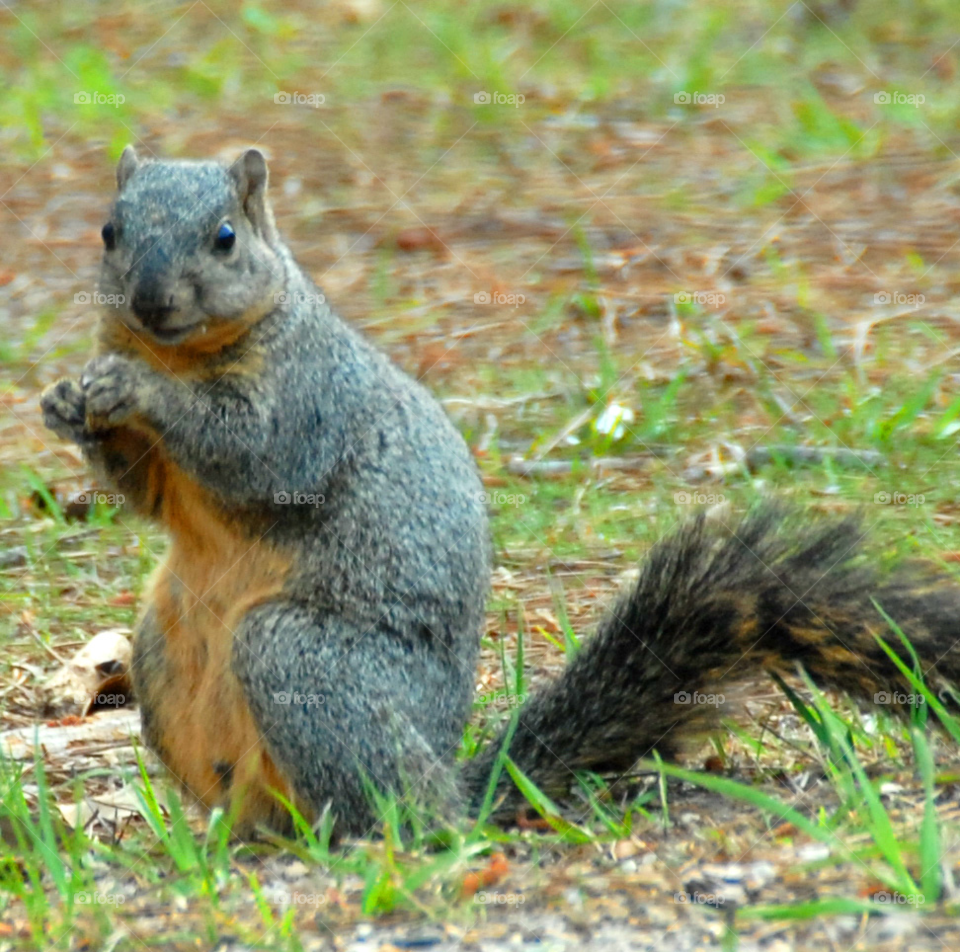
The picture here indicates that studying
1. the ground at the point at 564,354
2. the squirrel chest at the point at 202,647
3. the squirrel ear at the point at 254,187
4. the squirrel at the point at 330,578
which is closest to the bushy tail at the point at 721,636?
the squirrel at the point at 330,578

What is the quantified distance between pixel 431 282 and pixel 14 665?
9.50 feet

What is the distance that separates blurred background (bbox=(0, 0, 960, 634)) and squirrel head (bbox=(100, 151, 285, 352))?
1.36 meters

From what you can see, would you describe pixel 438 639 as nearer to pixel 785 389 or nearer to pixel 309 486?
pixel 309 486

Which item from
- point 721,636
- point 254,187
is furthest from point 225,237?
point 721,636

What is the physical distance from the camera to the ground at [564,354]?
2.63 metres

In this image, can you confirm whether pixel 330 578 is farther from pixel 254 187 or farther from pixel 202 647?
pixel 254 187

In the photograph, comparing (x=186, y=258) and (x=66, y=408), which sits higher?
(x=186, y=258)

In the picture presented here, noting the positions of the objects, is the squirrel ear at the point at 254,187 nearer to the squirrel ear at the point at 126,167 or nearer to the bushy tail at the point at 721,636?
the squirrel ear at the point at 126,167

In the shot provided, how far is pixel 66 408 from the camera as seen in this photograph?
3.47 m

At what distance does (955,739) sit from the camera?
9.87 ft

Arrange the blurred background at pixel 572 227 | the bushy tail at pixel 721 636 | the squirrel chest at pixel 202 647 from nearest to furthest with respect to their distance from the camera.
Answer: the bushy tail at pixel 721 636 < the squirrel chest at pixel 202 647 < the blurred background at pixel 572 227

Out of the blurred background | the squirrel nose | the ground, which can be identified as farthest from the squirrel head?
the blurred background

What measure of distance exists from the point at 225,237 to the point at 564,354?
2.75 m

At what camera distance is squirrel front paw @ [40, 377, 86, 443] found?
3455 mm
